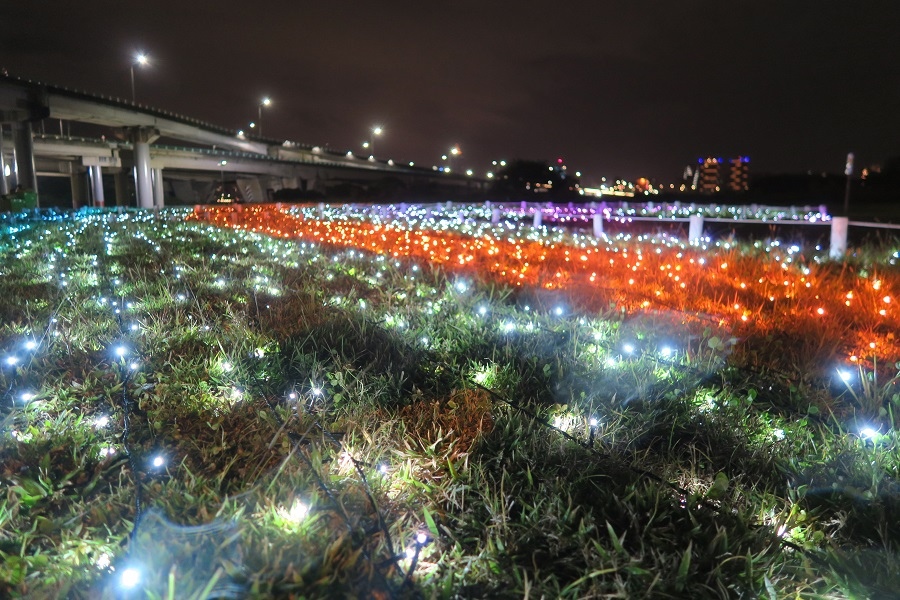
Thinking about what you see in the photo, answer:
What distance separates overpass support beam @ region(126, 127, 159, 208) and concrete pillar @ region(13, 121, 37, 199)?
11.0 metres

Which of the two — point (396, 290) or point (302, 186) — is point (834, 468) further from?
point (302, 186)

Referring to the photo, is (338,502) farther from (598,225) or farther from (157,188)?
(157,188)

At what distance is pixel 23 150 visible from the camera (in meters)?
33.6

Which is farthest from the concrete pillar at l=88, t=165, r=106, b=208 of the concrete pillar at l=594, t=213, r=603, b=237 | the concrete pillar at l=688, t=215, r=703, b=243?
the concrete pillar at l=688, t=215, r=703, b=243

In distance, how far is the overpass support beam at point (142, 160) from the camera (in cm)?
4522

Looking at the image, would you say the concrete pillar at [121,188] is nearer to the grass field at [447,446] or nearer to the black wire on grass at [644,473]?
the grass field at [447,446]

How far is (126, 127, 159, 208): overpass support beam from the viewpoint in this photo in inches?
1780

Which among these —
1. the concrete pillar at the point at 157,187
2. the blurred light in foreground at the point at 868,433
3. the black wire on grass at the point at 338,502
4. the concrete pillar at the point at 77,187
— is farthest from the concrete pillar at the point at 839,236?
the concrete pillar at the point at 77,187

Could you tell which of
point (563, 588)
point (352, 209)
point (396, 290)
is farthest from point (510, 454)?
point (352, 209)

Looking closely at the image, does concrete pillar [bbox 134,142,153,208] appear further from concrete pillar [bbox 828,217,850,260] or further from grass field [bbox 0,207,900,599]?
concrete pillar [bbox 828,217,850,260]

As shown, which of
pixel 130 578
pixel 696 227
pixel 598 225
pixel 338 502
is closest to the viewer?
pixel 130 578

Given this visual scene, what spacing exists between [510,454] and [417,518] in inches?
25.8

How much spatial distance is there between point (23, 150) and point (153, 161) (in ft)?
62.2

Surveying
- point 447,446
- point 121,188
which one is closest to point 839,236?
point 447,446
